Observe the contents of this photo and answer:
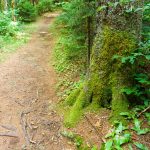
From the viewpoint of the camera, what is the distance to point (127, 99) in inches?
181

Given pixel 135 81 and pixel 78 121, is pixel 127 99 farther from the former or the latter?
pixel 78 121

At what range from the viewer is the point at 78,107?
5.01 metres

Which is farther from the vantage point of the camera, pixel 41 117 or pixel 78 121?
pixel 41 117

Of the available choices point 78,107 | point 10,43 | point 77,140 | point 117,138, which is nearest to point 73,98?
point 78,107

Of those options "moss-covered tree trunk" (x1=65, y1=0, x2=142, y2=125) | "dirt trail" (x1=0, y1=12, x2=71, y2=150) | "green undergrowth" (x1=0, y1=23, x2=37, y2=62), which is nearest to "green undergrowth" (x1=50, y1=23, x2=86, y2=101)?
"dirt trail" (x1=0, y1=12, x2=71, y2=150)

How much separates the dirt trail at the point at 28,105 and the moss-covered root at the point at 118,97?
1.15 metres

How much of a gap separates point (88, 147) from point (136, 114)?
1.03 m

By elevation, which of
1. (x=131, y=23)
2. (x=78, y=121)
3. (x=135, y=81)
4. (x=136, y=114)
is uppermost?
(x=131, y=23)

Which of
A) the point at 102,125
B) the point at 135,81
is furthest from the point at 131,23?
the point at 102,125

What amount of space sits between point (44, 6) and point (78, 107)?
23.2 meters

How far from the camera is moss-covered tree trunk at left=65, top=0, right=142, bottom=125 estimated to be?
450 centimetres

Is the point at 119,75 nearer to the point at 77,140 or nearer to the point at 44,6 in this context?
the point at 77,140

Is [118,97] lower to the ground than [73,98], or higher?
higher

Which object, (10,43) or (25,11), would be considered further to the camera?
(25,11)
